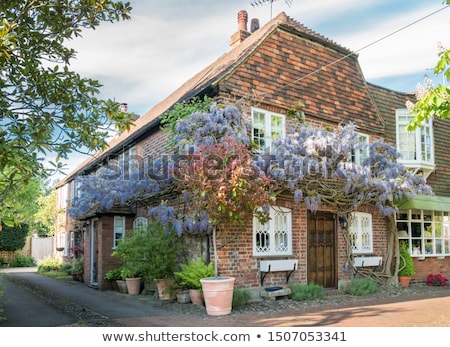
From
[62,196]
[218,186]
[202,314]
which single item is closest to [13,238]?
[62,196]

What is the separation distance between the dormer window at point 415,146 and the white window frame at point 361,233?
9.00 ft

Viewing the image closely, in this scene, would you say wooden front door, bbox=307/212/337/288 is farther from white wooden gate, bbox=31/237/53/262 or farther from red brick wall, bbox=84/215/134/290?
white wooden gate, bbox=31/237/53/262

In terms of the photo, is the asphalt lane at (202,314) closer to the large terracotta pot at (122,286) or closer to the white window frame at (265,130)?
the large terracotta pot at (122,286)

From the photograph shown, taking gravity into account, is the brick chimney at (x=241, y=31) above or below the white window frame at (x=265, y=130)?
above

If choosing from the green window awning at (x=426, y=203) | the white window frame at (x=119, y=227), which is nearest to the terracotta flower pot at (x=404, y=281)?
the green window awning at (x=426, y=203)

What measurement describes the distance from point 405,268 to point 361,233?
2.03m

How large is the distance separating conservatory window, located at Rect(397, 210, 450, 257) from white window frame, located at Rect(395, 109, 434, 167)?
185cm

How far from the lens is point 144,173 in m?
13.9

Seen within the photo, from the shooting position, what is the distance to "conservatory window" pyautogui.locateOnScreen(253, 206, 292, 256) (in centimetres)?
1186

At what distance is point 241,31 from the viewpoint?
55.0 ft

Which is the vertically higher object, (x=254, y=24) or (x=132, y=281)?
(x=254, y=24)

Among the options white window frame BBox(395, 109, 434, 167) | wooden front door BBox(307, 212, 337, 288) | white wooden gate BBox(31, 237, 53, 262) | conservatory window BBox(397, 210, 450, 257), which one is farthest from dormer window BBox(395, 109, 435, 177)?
white wooden gate BBox(31, 237, 53, 262)

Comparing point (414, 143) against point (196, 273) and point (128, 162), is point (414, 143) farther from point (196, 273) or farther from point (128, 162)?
point (128, 162)

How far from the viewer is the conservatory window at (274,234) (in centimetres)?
1186
